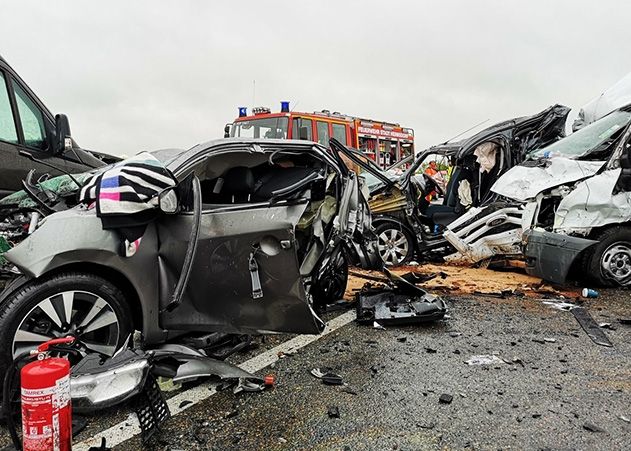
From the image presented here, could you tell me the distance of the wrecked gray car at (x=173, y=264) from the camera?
2.73 meters

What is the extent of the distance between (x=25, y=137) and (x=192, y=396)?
3.52 metres

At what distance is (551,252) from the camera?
541 centimetres

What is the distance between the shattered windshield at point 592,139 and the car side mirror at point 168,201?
5348mm

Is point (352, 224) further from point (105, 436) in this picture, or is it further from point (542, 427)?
point (105, 436)

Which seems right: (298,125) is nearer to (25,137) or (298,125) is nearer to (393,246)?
(393,246)

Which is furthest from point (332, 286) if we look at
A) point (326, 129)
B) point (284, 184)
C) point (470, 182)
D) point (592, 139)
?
point (326, 129)

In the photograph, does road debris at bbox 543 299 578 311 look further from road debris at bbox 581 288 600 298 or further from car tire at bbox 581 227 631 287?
car tire at bbox 581 227 631 287

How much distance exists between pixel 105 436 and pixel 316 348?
175 centimetres

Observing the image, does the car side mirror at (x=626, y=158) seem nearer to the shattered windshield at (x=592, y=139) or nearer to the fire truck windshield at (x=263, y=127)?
the shattered windshield at (x=592, y=139)

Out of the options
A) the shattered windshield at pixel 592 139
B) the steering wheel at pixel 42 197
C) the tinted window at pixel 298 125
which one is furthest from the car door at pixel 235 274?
the tinted window at pixel 298 125

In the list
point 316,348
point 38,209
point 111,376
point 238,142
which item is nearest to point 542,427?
point 316,348

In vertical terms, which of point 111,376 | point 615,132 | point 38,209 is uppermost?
point 615,132

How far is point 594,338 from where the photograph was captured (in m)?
4.11

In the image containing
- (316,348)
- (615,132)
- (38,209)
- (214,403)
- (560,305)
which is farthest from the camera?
(615,132)
